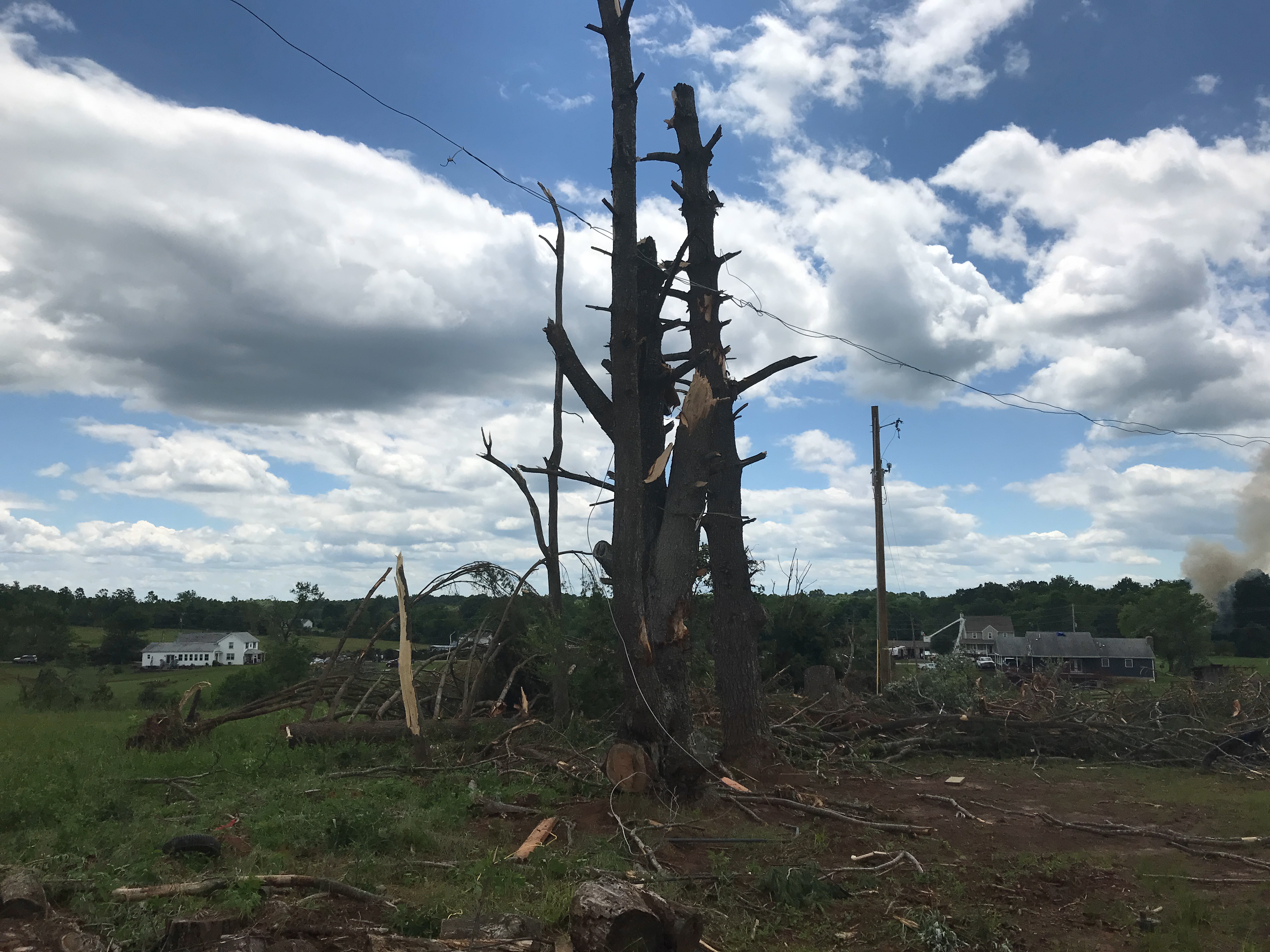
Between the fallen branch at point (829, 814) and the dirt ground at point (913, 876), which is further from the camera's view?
the fallen branch at point (829, 814)

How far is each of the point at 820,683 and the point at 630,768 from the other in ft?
28.8

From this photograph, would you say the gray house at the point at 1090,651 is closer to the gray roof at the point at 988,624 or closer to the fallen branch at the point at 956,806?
the gray roof at the point at 988,624

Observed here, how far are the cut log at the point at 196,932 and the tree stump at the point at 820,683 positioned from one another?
39.8 feet

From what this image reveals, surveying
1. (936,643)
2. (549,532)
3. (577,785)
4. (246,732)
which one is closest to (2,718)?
(246,732)

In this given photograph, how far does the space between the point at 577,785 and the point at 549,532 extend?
4.26 m

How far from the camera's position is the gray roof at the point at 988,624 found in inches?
2292

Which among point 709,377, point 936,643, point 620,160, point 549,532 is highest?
point 620,160

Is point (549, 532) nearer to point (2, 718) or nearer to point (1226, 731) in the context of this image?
point (1226, 731)

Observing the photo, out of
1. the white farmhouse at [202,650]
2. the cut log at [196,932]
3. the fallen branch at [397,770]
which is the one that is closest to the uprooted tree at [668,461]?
the fallen branch at [397,770]

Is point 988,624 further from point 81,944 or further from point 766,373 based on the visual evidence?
point 81,944

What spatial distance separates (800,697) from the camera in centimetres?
1499

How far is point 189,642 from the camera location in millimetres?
66750

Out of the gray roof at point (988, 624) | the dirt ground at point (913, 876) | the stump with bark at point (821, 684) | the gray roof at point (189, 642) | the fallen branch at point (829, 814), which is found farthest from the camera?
the gray roof at point (189, 642)

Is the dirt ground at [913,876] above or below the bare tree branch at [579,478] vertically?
below
